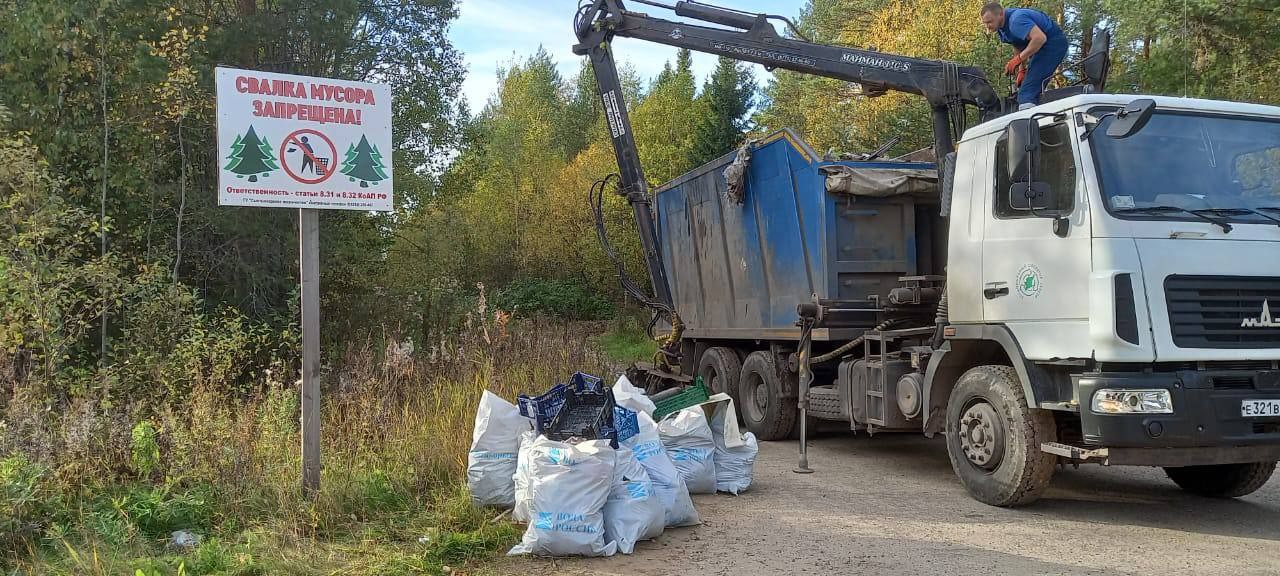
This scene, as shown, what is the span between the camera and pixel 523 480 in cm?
469

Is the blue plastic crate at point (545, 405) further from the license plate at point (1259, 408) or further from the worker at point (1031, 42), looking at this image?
the worker at point (1031, 42)

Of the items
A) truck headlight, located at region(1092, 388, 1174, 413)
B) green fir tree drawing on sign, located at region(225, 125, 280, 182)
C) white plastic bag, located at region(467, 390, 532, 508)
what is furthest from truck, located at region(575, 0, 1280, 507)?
green fir tree drawing on sign, located at region(225, 125, 280, 182)

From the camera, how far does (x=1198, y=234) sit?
4.88 m

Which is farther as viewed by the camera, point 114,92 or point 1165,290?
point 114,92

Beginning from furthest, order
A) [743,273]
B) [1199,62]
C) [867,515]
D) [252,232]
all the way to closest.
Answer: [1199,62]
[252,232]
[743,273]
[867,515]

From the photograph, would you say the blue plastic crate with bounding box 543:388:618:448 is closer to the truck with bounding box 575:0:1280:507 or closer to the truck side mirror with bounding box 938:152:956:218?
the truck with bounding box 575:0:1280:507

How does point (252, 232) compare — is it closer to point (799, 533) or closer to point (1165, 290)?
point (799, 533)

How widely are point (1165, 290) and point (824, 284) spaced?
3106 mm

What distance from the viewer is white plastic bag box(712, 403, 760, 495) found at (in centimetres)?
606

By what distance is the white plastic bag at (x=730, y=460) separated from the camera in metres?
6.06

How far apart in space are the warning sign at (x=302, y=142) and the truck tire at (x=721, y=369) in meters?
5.40

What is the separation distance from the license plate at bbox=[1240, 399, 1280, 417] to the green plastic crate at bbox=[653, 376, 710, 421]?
124 inches

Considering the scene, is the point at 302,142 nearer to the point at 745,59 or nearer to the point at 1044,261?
the point at 1044,261

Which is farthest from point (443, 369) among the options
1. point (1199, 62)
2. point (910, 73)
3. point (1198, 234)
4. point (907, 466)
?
point (1199, 62)
